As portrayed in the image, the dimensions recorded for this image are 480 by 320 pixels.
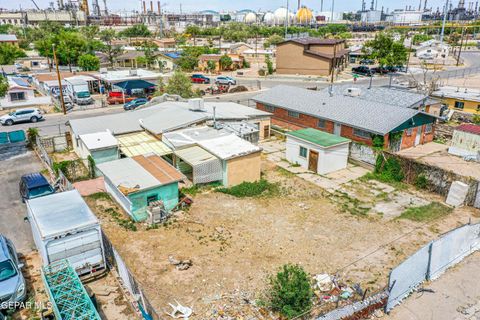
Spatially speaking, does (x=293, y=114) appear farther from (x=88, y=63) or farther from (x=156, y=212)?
(x=88, y=63)

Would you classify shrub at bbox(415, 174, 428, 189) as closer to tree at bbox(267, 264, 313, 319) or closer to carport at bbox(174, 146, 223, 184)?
carport at bbox(174, 146, 223, 184)

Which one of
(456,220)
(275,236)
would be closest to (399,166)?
(456,220)

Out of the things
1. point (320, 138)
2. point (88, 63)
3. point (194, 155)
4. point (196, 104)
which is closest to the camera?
point (194, 155)

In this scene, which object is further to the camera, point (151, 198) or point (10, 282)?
point (151, 198)

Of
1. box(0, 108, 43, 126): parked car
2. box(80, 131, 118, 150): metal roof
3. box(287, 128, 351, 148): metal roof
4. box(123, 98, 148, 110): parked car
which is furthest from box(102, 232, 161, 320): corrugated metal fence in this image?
box(123, 98, 148, 110): parked car

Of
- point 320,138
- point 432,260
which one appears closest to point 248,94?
point 320,138

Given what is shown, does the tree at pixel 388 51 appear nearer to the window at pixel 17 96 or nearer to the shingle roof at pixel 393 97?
the shingle roof at pixel 393 97
